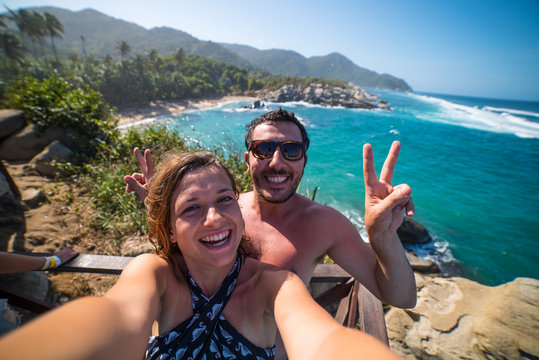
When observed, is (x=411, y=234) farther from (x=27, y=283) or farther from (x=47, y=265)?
(x=27, y=283)

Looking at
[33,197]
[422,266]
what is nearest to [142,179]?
[33,197]

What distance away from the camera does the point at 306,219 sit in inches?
90.4

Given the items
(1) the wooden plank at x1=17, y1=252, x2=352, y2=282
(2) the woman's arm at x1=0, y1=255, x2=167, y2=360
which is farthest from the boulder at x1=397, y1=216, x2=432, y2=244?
(2) the woman's arm at x1=0, y1=255, x2=167, y2=360

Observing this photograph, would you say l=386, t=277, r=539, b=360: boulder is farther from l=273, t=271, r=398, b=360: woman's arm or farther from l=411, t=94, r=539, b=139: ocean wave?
l=411, t=94, r=539, b=139: ocean wave

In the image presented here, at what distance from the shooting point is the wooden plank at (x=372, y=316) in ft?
5.40

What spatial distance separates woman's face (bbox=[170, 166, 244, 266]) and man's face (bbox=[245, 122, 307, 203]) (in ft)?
2.93

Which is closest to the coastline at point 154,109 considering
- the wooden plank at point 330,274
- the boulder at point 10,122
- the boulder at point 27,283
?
the boulder at point 10,122

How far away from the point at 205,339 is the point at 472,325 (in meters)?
4.51

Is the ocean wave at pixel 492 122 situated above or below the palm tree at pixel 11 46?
below

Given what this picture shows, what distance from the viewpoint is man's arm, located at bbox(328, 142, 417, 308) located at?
1453 mm

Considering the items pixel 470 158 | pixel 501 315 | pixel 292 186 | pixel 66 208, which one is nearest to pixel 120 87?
pixel 66 208

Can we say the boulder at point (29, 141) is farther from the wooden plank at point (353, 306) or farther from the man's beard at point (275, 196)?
the wooden plank at point (353, 306)

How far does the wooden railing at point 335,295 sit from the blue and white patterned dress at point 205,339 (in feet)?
2.70

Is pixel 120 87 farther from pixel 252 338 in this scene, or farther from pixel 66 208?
pixel 252 338
